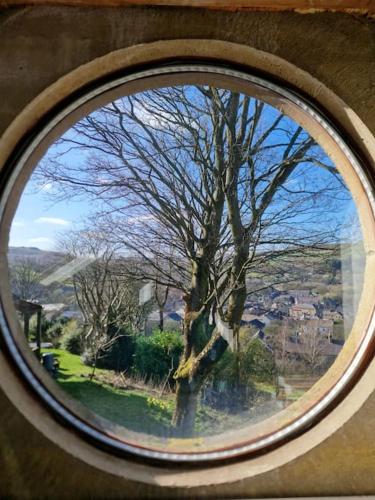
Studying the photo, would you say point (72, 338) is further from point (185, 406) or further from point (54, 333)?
point (185, 406)

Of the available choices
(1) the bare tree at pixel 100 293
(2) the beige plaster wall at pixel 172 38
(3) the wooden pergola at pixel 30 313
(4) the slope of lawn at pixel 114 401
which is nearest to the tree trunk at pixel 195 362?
(4) the slope of lawn at pixel 114 401

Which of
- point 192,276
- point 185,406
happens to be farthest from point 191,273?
point 185,406

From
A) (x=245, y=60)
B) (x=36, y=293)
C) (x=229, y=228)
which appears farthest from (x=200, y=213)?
(x=245, y=60)

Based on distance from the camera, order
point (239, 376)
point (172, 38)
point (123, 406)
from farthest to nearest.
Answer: point (239, 376) → point (123, 406) → point (172, 38)

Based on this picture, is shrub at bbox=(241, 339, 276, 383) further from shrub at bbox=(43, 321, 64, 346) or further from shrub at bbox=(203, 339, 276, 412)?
shrub at bbox=(43, 321, 64, 346)

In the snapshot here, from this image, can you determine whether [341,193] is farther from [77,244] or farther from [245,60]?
[77,244]

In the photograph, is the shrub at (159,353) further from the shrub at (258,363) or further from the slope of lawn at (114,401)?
the shrub at (258,363)
